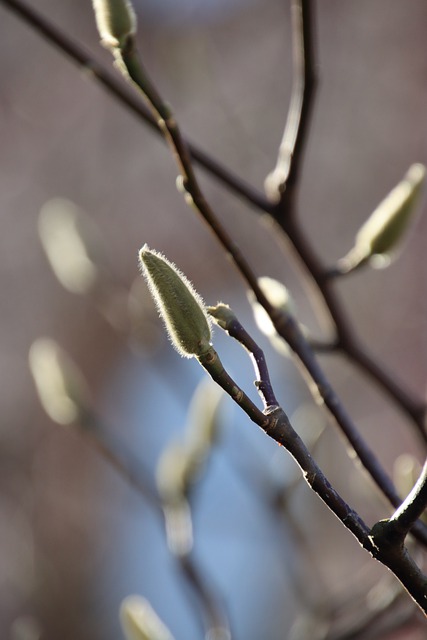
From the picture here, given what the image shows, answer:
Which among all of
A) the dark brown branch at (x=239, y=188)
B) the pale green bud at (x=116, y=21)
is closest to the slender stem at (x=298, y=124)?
the dark brown branch at (x=239, y=188)

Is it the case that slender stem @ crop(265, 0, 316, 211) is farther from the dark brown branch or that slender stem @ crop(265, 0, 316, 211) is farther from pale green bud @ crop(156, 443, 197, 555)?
pale green bud @ crop(156, 443, 197, 555)

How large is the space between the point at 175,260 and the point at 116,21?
1.63m

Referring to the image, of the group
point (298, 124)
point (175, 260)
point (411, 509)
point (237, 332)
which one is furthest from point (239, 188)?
point (175, 260)

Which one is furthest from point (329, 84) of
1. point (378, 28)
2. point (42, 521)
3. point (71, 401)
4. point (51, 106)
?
point (71, 401)

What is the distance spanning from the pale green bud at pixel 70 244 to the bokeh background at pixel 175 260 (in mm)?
883

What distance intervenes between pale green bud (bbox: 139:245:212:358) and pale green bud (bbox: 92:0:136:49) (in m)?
0.14

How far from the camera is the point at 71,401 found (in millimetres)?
711

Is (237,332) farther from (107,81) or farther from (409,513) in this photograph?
(107,81)

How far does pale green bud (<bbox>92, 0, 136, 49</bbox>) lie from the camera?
0.42 metres

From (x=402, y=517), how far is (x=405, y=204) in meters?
0.26

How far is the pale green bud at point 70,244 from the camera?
30.4 inches

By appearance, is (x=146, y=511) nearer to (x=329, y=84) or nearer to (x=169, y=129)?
(x=329, y=84)

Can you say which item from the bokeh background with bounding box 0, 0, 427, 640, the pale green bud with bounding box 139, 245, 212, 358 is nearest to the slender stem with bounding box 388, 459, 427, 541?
the pale green bud with bounding box 139, 245, 212, 358

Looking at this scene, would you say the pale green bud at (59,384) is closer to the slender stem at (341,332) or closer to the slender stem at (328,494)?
the slender stem at (341,332)
